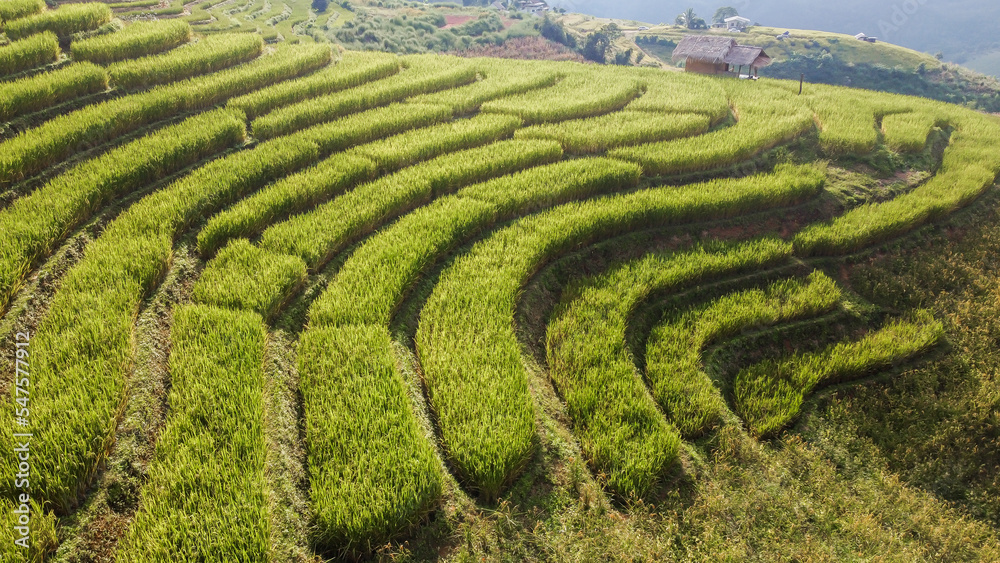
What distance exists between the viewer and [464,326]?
563 centimetres

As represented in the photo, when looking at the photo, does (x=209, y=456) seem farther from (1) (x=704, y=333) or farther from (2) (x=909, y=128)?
(2) (x=909, y=128)

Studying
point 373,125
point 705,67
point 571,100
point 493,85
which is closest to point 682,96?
point 571,100

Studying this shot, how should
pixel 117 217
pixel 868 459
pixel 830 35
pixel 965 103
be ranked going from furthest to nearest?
pixel 830 35 < pixel 965 103 < pixel 117 217 < pixel 868 459

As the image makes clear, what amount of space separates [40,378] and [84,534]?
1510 millimetres

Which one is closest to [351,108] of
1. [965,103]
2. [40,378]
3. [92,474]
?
[40,378]

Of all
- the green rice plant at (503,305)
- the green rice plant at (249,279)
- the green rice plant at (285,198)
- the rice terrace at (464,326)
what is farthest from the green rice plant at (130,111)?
the green rice plant at (503,305)

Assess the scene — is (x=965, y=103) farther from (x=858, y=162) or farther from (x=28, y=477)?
(x=28, y=477)

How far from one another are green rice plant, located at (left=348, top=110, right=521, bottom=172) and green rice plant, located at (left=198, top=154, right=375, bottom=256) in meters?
0.41

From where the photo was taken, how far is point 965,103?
40.0m

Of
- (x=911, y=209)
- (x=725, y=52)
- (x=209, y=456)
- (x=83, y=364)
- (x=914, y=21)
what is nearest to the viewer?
(x=209, y=456)

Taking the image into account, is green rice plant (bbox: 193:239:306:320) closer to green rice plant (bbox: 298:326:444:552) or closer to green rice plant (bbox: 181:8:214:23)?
green rice plant (bbox: 298:326:444:552)

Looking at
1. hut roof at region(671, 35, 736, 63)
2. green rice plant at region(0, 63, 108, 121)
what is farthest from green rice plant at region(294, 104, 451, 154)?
hut roof at region(671, 35, 736, 63)

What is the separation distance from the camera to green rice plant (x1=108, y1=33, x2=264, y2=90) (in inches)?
384

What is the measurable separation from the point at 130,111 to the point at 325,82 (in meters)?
4.25
